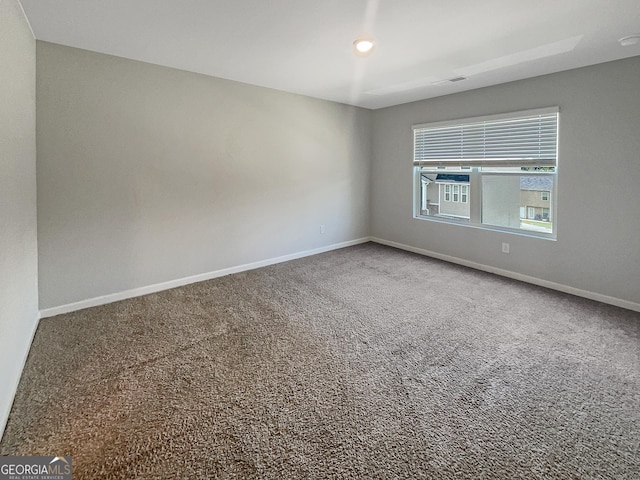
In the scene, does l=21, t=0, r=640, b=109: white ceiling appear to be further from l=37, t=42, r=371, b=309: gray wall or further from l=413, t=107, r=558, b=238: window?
l=413, t=107, r=558, b=238: window

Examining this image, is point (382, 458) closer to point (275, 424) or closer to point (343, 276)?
point (275, 424)

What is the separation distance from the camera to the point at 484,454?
1.54 m

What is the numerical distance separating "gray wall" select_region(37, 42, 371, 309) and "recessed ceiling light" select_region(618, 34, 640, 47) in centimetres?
338

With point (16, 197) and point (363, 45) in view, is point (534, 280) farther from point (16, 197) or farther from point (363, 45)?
point (16, 197)

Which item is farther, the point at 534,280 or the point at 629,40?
the point at 534,280

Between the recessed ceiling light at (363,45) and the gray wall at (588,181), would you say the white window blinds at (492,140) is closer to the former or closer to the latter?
the gray wall at (588,181)

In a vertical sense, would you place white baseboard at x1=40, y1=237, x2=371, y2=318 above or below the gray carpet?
above

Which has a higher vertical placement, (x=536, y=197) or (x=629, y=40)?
(x=629, y=40)

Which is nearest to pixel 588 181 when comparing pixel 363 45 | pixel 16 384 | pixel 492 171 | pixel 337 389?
pixel 492 171

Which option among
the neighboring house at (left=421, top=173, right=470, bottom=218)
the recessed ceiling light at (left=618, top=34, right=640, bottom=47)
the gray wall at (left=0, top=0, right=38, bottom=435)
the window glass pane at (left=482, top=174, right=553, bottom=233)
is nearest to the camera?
the gray wall at (left=0, top=0, right=38, bottom=435)

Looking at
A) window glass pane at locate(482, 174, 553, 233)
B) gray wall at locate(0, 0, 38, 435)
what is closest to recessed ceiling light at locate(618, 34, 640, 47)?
window glass pane at locate(482, 174, 553, 233)

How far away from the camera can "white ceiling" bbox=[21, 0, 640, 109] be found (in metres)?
2.23

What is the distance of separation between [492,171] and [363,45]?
2.50m

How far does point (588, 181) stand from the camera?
3379 mm
